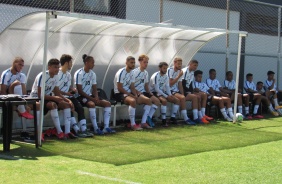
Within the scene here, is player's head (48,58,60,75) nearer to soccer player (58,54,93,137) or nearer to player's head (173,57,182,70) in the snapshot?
soccer player (58,54,93,137)

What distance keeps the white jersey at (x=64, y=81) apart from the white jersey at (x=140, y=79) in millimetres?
1999

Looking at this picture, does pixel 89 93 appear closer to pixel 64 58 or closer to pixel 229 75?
pixel 64 58

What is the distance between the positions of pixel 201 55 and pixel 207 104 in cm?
261

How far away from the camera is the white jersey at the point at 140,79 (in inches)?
487

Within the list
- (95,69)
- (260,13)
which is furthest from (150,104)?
(260,13)

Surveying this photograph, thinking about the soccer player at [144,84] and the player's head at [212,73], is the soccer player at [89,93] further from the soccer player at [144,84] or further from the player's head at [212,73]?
the player's head at [212,73]

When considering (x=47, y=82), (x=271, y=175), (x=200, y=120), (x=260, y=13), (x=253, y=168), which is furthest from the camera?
(x=260, y=13)

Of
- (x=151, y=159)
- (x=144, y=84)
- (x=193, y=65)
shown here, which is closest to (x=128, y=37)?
(x=144, y=84)

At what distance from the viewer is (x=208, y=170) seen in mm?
7367

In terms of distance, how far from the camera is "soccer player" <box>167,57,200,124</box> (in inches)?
510

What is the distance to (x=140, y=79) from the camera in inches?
488

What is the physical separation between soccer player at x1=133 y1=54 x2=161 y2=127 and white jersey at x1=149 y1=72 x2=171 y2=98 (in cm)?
27

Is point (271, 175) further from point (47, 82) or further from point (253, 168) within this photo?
point (47, 82)

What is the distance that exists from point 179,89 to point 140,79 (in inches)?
51.2
